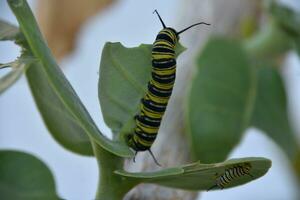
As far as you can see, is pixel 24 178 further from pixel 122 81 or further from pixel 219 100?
pixel 219 100

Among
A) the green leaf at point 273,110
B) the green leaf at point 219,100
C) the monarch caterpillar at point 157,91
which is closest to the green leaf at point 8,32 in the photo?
the monarch caterpillar at point 157,91

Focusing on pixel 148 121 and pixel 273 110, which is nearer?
pixel 148 121

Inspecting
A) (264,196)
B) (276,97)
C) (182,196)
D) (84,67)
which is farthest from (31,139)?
(182,196)

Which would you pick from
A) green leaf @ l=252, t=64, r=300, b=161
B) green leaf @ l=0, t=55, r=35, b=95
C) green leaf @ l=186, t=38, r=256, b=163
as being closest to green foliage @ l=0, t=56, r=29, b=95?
green leaf @ l=0, t=55, r=35, b=95

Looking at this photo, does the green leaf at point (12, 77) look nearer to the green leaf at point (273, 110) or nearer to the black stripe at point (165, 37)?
the black stripe at point (165, 37)

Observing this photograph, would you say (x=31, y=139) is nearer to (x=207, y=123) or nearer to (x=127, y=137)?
(x=207, y=123)

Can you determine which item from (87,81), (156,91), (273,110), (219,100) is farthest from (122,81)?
(87,81)
